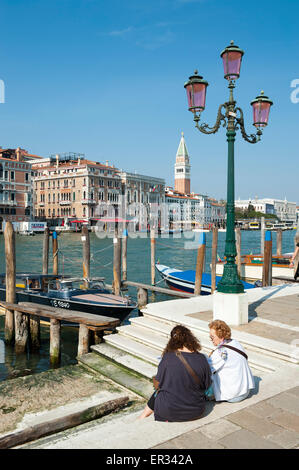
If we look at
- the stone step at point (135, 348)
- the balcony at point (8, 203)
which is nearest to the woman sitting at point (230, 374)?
the stone step at point (135, 348)

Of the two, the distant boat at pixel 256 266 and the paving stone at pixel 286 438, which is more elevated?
the paving stone at pixel 286 438

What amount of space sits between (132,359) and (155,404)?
2038 mm

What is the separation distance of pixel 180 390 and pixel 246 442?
0.65 metres

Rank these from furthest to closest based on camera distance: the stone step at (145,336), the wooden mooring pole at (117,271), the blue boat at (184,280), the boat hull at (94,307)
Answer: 1. the blue boat at (184,280)
2. the wooden mooring pole at (117,271)
3. the boat hull at (94,307)
4. the stone step at (145,336)

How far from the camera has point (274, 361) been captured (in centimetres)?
473

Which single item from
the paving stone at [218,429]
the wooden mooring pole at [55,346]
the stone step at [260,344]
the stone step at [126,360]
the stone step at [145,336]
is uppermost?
the stone step at [260,344]

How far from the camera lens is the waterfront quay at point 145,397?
312cm

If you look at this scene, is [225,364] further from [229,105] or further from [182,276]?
[182,276]

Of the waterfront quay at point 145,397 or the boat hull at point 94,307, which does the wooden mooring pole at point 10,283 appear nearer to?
the boat hull at point 94,307

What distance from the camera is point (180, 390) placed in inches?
130

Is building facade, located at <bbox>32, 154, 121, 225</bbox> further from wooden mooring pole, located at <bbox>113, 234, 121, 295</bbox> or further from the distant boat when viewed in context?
wooden mooring pole, located at <bbox>113, 234, 121, 295</bbox>

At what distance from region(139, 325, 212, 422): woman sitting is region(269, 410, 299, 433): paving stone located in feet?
2.07

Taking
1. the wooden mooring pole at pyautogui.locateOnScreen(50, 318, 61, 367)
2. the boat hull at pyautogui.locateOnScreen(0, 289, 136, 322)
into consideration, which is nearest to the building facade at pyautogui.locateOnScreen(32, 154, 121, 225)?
the boat hull at pyautogui.locateOnScreen(0, 289, 136, 322)
